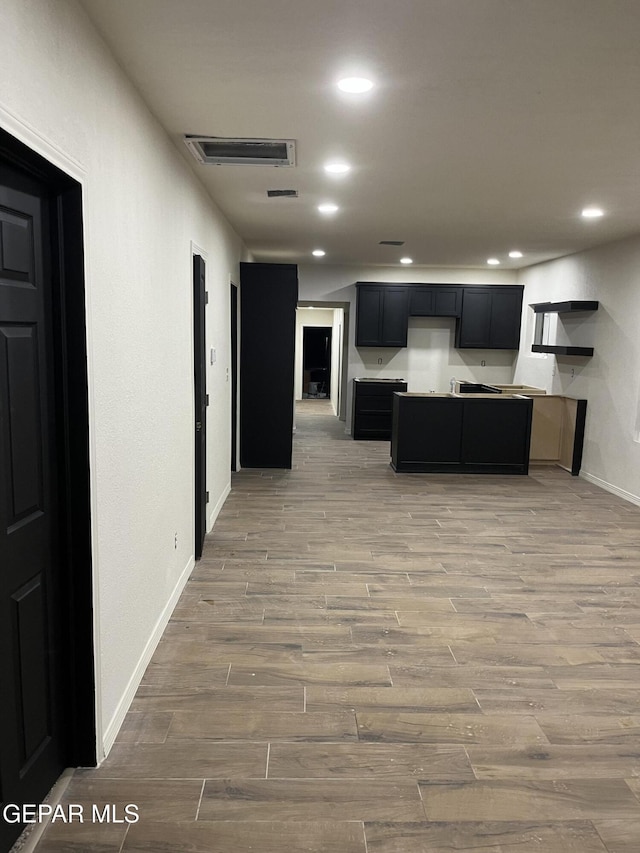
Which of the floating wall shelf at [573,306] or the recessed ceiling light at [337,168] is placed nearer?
the recessed ceiling light at [337,168]

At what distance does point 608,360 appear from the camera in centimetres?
663

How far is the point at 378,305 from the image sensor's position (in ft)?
31.3

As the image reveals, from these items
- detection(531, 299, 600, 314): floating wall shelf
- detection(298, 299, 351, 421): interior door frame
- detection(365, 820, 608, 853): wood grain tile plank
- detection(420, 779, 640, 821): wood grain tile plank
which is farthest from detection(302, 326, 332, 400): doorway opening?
detection(365, 820, 608, 853): wood grain tile plank

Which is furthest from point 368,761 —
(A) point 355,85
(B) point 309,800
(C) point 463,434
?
(C) point 463,434

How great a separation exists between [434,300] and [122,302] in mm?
7822

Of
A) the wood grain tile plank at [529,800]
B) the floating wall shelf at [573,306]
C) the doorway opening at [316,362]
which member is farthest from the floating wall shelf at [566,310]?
the doorway opening at [316,362]

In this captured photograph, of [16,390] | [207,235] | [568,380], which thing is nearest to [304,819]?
[16,390]

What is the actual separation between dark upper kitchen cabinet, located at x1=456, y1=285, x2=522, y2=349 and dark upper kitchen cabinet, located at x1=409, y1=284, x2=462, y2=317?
0.13m

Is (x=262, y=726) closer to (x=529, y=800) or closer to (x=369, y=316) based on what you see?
(x=529, y=800)

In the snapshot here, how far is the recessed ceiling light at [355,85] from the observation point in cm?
243

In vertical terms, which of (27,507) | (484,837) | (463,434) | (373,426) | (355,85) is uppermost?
(355,85)

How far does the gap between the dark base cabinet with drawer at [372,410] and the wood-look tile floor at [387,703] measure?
4472 mm

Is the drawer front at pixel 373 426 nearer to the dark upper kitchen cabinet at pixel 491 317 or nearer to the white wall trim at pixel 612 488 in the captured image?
the dark upper kitchen cabinet at pixel 491 317

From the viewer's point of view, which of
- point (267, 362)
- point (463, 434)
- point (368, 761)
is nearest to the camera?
point (368, 761)
